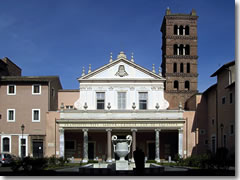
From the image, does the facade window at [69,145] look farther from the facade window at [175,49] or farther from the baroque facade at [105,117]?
the facade window at [175,49]

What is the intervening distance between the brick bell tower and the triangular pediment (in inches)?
409

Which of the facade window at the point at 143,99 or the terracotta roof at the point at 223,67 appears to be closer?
the terracotta roof at the point at 223,67

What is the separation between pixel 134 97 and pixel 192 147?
7917 millimetres

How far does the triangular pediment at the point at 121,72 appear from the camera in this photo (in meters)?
44.6

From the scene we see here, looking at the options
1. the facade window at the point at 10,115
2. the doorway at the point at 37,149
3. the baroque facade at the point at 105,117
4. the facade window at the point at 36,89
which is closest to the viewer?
the baroque facade at the point at 105,117

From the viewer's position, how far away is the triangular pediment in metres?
44.6

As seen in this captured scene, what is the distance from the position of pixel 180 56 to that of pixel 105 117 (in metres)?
17.8

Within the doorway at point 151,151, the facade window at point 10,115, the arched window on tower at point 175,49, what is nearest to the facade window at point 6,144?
the facade window at point 10,115

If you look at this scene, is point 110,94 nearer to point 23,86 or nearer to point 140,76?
point 140,76

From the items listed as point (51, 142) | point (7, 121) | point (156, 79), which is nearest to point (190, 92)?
point (156, 79)

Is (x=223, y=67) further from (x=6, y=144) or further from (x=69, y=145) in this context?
(x=6, y=144)

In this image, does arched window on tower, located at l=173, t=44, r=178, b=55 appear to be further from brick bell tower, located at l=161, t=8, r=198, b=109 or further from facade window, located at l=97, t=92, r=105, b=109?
facade window, located at l=97, t=92, r=105, b=109

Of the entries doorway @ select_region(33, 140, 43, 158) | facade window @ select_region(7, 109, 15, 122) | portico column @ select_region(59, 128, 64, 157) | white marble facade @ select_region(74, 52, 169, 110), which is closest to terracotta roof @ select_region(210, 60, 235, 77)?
white marble facade @ select_region(74, 52, 169, 110)

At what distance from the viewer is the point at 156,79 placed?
44.7 meters
